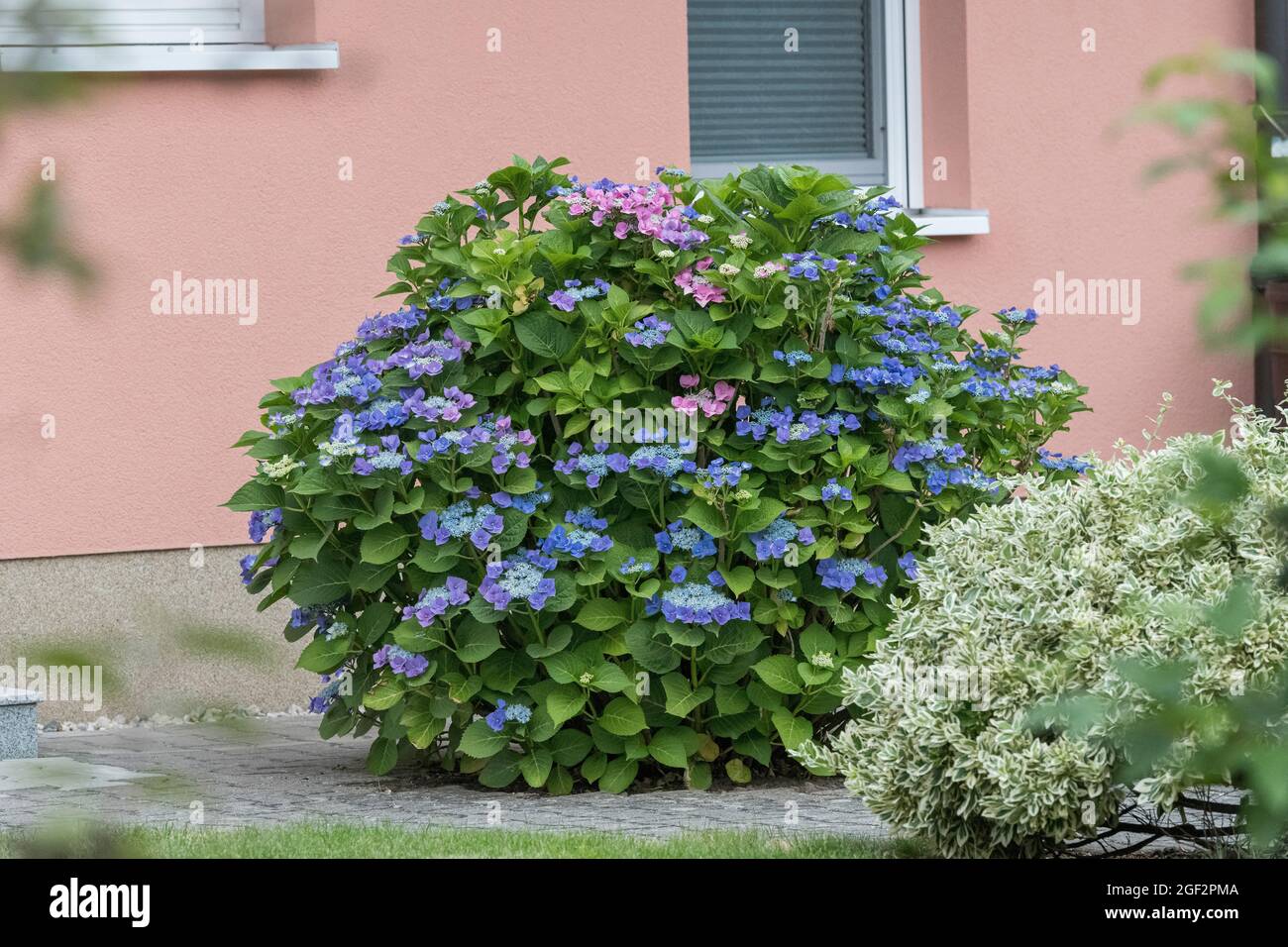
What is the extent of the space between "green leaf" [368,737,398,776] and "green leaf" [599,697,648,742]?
73 centimetres

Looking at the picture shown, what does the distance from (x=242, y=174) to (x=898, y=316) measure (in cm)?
303

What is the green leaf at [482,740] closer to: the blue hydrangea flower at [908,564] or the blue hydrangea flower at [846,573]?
the blue hydrangea flower at [846,573]

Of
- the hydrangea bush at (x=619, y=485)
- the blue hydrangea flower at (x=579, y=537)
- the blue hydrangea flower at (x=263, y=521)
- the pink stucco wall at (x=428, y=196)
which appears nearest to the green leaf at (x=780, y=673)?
the hydrangea bush at (x=619, y=485)

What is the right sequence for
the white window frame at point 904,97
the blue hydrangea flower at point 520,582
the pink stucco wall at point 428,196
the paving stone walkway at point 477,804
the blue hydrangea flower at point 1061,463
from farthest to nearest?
1. the white window frame at point 904,97
2. the pink stucco wall at point 428,196
3. the blue hydrangea flower at point 1061,463
4. the blue hydrangea flower at point 520,582
5. the paving stone walkway at point 477,804

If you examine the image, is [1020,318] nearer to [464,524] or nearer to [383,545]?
[464,524]

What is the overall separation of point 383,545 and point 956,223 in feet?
12.7

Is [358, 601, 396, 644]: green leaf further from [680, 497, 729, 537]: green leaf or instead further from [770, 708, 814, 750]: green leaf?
[770, 708, 814, 750]: green leaf

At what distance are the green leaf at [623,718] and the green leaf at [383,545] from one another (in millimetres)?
804

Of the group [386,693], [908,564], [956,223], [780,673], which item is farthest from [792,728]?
[956,223]

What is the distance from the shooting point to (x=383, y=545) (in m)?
5.00

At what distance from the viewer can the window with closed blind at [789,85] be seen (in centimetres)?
812

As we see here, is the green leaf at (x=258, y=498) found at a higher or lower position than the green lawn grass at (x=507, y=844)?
higher
